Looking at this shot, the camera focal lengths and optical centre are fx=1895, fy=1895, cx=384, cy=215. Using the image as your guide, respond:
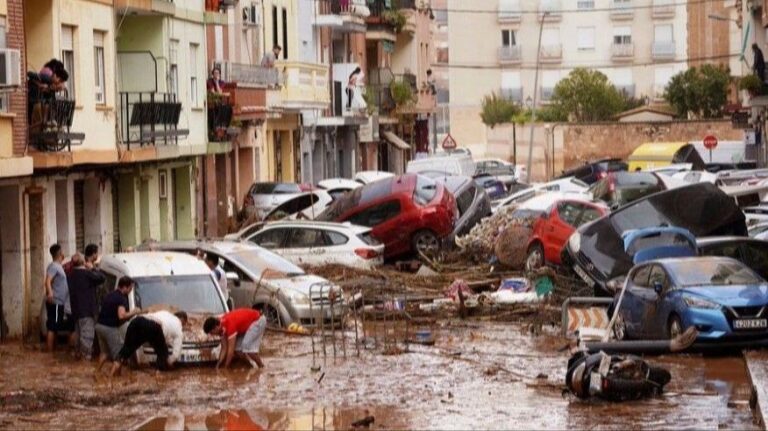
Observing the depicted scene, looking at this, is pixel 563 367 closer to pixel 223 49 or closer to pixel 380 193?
pixel 380 193

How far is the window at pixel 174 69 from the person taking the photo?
3997 cm

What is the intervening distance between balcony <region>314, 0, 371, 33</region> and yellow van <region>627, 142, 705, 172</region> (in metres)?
11.5

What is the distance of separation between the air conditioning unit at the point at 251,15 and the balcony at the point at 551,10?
60.0m

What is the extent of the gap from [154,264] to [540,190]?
24.6 meters

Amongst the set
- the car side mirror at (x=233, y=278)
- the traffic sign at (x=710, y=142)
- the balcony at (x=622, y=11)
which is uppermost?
the balcony at (x=622, y=11)

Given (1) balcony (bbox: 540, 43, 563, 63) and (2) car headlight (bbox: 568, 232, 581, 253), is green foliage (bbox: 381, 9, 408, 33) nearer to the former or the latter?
(1) balcony (bbox: 540, 43, 563, 63)

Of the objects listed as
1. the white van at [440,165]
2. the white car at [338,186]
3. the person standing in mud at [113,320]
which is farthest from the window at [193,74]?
the white van at [440,165]

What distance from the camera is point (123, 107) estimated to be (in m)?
35.6

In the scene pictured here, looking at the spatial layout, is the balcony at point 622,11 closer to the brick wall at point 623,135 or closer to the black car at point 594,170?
the brick wall at point 623,135

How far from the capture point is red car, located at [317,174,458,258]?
135ft

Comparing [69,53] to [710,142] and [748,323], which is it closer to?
[748,323]

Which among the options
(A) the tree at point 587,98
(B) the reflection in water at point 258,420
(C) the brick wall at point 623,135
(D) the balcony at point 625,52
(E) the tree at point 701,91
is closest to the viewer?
(B) the reflection in water at point 258,420

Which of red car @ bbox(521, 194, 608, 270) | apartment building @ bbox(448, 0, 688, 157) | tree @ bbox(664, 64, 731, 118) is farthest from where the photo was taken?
apartment building @ bbox(448, 0, 688, 157)

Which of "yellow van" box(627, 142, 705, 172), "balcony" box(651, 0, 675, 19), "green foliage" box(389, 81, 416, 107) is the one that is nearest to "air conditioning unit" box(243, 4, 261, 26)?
"yellow van" box(627, 142, 705, 172)
